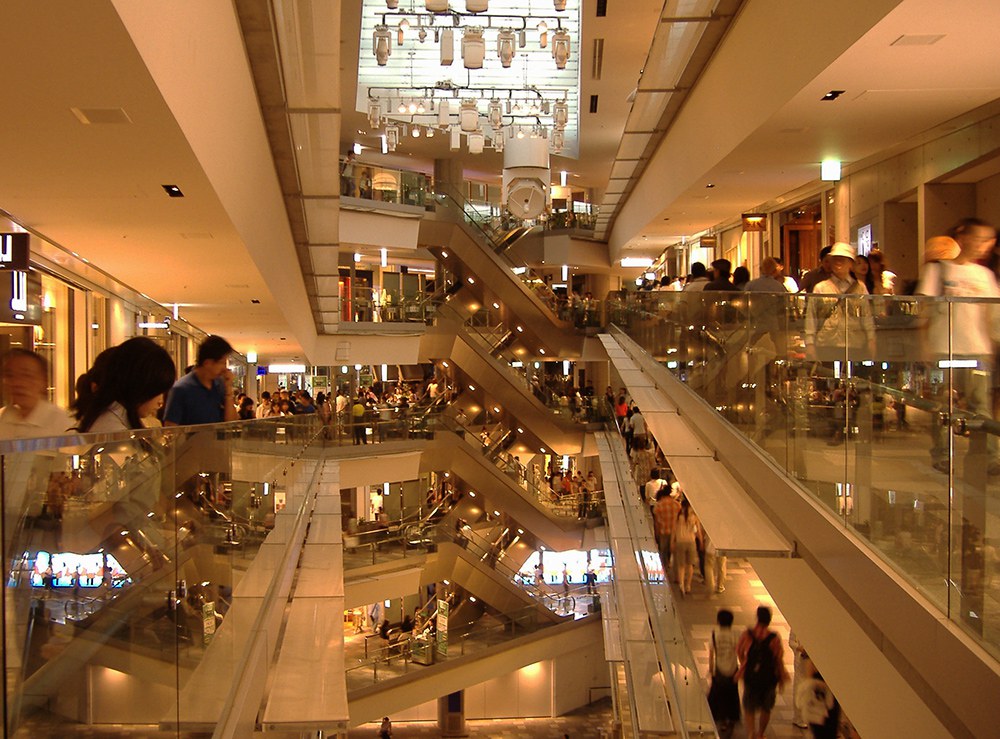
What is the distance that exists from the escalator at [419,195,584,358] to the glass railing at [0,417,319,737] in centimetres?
2101

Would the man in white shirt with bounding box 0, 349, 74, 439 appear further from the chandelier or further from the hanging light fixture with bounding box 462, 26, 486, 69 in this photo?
the chandelier

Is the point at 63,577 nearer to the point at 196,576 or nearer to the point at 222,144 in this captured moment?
the point at 196,576

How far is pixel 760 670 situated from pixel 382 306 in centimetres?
1594

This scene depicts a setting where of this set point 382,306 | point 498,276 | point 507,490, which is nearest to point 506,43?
point 382,306

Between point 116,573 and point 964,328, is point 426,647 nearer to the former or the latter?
point 964,328

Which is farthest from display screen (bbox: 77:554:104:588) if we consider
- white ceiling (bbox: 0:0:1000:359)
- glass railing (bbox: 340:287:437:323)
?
glass railing (bbox: 340:287:437:323)

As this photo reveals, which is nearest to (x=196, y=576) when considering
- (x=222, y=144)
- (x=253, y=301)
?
(x=222, y=144)

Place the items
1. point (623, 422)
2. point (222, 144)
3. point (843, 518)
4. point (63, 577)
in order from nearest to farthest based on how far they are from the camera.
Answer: point (63, 577) → point (843, 518) → point (222, 144) → point (623, 422)

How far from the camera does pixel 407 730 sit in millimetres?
23062

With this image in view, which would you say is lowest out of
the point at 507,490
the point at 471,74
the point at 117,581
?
the point at 507,490

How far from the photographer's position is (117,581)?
207cm

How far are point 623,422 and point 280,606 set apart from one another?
15.0 meters

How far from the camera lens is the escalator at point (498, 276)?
2478cm

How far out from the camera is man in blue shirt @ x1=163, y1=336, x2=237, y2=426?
5.47 metres
